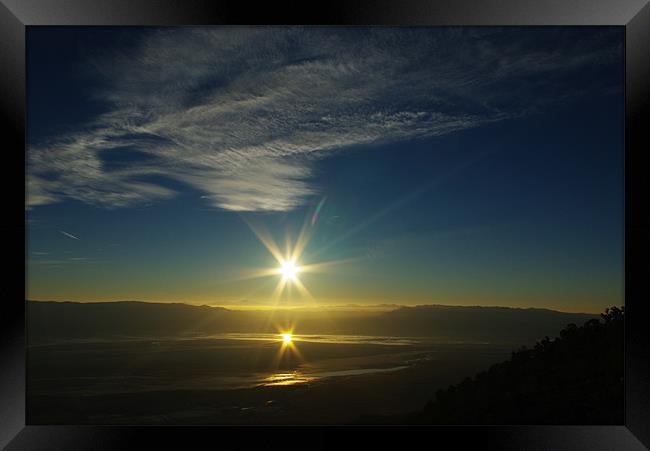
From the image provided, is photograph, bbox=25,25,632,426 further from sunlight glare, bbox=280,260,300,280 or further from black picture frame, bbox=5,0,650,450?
black picture frame, bbox=5,0,650,450

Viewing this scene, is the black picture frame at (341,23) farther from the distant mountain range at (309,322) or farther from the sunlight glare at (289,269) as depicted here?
the sunlight glare at (289,269)

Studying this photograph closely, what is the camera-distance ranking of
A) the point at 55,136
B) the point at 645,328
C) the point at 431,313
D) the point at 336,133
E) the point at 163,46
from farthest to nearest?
the point at 431,313
the point at 336,133
the point at 55,136
the point at 163,46
the point at 645,328

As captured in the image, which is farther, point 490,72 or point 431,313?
point 431,313

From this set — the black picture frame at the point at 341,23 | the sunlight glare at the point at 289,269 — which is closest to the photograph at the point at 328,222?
the sunlight glare at the point at 289,269

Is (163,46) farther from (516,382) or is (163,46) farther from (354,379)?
(354,379)

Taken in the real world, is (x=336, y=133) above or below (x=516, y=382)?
above

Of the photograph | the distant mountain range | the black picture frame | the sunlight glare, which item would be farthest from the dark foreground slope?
the sunlight glare

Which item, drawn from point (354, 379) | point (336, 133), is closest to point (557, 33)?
point (336, 133)

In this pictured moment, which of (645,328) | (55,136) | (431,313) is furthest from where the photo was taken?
(431,313)
